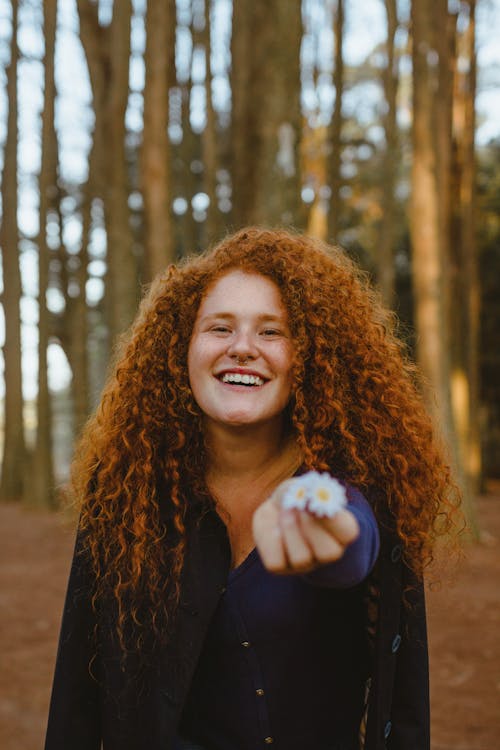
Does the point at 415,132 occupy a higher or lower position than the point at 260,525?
higher

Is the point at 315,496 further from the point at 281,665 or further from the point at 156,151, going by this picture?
the point at 156,151

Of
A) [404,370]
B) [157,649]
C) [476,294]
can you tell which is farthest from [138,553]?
[476,294]

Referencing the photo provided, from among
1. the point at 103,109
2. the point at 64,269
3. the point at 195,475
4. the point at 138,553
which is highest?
the point at 103,109

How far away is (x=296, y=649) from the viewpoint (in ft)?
6.29

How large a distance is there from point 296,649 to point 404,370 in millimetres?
1005

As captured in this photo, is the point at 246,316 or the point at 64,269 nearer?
the point at 246,316

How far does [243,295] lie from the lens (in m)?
2.24

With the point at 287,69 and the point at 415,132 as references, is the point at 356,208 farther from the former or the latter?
the point at 415,132

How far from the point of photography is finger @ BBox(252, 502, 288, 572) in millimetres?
1303

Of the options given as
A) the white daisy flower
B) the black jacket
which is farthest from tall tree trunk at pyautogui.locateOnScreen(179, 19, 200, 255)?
the white daisy flower

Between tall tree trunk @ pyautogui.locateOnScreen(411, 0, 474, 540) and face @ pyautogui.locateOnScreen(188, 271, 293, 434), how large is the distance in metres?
7.71

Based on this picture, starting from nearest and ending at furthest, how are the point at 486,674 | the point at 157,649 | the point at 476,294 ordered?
the point at 157,649 → the point at 486,674 → the point at 476,294

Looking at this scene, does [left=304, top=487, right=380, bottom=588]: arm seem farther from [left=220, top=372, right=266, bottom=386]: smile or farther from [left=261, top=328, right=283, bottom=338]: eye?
[left=261, top=328, right=283, bottom=338]: eye

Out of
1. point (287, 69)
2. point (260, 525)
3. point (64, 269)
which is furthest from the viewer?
point (64, 269)
